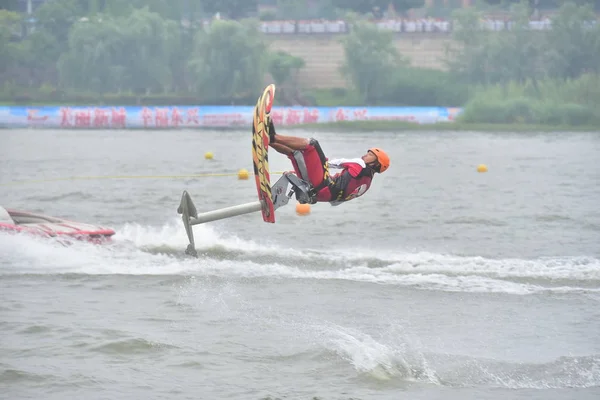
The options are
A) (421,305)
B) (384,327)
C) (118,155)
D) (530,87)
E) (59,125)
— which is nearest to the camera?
(384,327)

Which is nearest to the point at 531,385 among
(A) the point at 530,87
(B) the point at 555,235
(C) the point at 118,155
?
(B) the point at 555,235

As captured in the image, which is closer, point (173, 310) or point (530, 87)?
point (173, 310)

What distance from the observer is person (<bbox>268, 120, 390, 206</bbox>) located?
43.3ft

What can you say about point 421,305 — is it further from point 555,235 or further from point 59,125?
point 59,125

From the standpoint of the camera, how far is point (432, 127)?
74.2 meters

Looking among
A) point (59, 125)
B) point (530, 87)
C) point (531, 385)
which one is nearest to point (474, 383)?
point (531, 385)

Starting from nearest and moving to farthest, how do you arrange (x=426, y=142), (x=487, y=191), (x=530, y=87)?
(x=487, y=191)
(x=426, y=142)
(x=530, y=87)

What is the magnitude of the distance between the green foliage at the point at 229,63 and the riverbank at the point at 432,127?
9.52 m

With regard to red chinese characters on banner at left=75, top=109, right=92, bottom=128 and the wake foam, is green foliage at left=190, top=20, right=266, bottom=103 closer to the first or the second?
red chinese characters on banner at left=75, top=109, right=92, bottom=128

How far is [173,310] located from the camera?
14758mm

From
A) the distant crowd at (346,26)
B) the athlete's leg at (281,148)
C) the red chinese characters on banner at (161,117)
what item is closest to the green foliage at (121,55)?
the red chinese characters on banner at (161,117)

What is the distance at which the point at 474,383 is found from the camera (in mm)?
11922

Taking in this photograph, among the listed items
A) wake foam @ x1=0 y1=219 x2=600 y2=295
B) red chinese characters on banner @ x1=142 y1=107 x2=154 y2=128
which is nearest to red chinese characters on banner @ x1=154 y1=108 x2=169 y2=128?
red chinese characters on banner @ x1=142 y1=107 x2=154 y2=128

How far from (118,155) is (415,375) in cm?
3653
